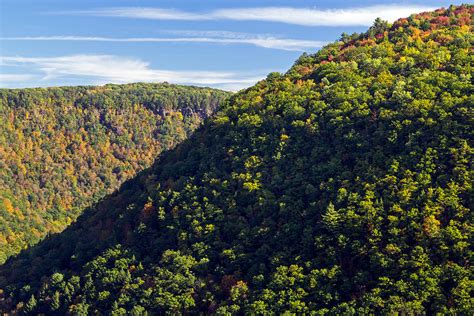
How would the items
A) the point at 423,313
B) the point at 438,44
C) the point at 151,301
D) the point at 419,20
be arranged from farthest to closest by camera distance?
the point at 419,20
the point at 438,44
the point at 151,301
the point at 423,313

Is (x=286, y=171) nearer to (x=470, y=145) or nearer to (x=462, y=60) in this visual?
(x=470, y=145)

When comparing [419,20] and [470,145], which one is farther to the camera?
[419,20]

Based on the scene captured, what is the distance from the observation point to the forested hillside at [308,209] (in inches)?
2736

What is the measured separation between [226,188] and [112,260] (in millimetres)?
22154

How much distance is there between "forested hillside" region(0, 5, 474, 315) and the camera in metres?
69.5

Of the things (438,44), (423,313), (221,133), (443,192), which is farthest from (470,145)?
(221,133)

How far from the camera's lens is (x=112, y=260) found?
92438 millimetres

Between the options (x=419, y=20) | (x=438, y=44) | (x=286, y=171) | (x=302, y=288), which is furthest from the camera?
(x=419, y=20)

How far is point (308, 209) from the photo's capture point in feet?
263

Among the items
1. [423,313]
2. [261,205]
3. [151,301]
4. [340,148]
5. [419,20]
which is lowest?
[151,301]

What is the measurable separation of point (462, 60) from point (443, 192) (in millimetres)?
30961

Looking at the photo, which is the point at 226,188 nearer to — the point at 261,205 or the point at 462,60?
the point at 261,205

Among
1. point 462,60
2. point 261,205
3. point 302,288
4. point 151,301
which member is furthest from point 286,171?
point 462,60

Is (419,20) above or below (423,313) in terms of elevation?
above
